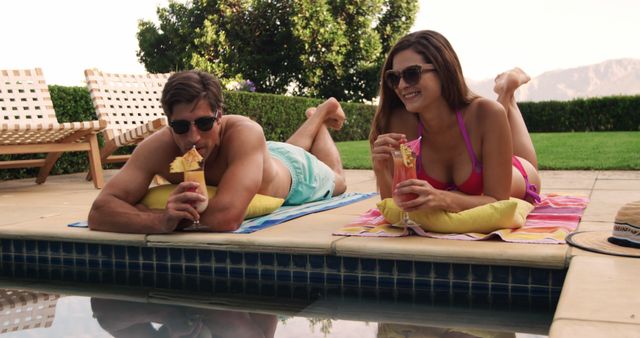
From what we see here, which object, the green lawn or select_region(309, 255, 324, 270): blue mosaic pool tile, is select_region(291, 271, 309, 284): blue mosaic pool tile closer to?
select_region(309, 255, 324, 270): blue mosaic pool tile

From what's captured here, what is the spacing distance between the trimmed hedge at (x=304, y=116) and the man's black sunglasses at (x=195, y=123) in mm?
5998

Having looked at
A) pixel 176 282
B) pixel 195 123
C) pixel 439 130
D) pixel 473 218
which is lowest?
pixel 176 282

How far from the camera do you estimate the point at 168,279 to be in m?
3.06

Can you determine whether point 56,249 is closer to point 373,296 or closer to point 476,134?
point 373,296

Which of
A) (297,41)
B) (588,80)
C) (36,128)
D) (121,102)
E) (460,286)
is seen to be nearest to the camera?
(460,286)

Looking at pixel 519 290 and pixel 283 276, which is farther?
pixel 283 276

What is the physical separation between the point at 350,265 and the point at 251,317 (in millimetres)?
527

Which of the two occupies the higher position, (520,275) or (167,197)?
(167,197)

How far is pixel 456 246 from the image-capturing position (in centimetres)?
259

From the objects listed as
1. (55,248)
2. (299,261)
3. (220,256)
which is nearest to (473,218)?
(299,261)

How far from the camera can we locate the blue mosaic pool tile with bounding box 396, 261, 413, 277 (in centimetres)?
268

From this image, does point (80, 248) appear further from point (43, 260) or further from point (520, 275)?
point (520, 275)

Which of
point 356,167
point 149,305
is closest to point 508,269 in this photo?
point 149,305

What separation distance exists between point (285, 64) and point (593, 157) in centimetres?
2088
